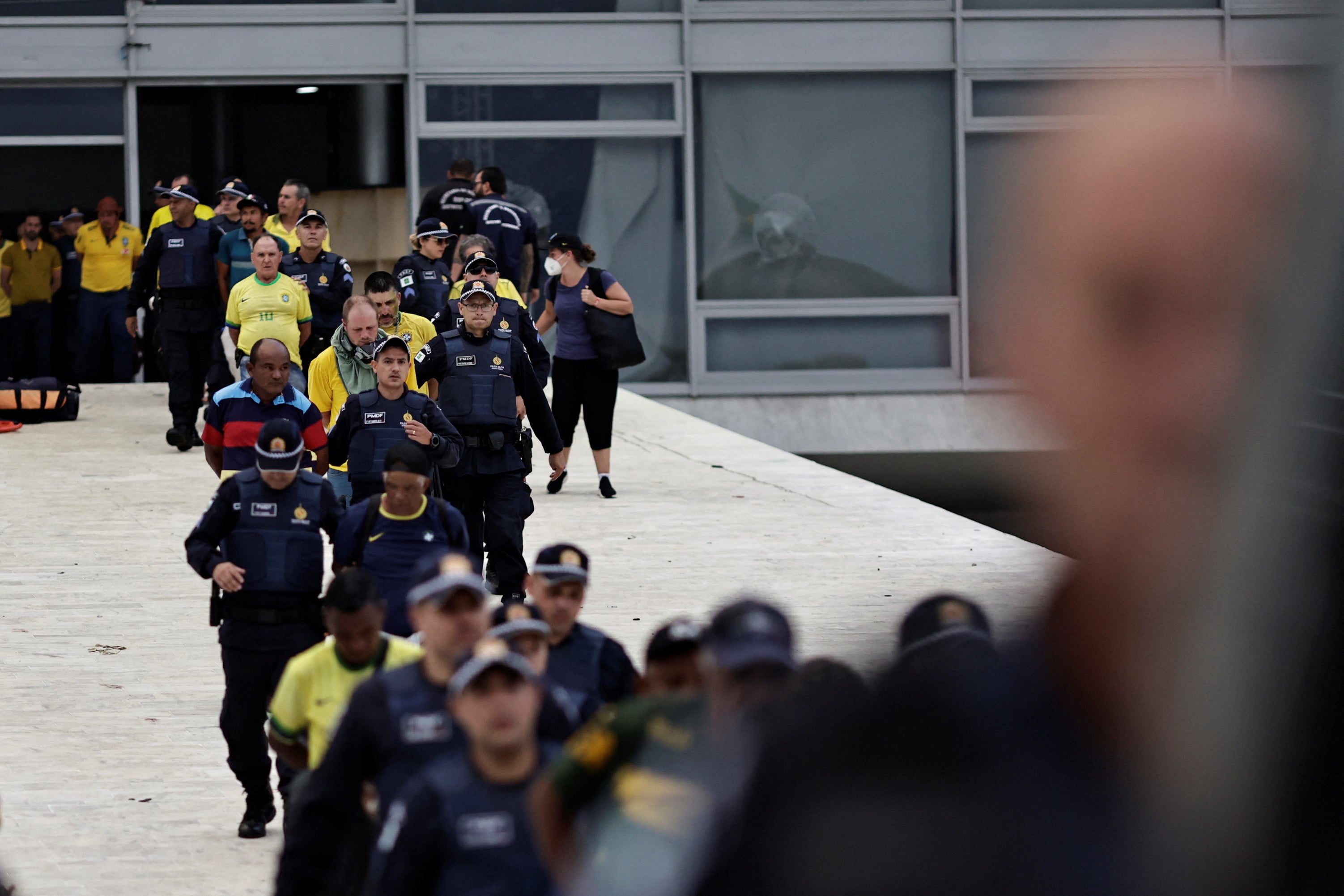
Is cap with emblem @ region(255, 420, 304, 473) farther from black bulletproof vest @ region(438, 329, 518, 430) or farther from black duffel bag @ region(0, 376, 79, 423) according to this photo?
black duffel bag @ region(0, 376, 79, 423)

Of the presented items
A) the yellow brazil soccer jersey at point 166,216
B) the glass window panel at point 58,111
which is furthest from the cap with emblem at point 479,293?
the glass window panel at point 58,111

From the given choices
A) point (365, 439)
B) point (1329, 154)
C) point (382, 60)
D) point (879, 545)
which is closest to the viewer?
point (1329, 154)

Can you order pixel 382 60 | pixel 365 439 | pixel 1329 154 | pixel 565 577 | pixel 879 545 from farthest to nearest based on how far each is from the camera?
pixel 382 60 → pixel 879 545 → pixel 365 439 → pixel 565 577 → pixel 1329 154

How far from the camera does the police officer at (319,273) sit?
43.9ft

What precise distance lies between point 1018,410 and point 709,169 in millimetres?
18810

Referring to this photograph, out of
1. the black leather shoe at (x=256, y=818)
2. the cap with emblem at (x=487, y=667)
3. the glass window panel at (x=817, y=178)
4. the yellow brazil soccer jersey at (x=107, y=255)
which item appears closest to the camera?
the cap with emblem at (x=487, y=667)

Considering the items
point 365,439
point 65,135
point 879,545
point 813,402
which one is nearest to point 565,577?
point 365,439

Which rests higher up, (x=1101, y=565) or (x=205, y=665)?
(x=1101, y=565)

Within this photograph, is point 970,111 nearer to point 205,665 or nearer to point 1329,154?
point 205,665

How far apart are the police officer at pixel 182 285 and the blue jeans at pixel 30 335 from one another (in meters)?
5.90

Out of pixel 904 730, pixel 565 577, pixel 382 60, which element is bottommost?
pixel 565 577

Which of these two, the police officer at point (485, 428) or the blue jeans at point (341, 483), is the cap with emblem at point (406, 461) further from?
the police officer at point (485, 428)

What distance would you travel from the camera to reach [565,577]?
519 centimetres

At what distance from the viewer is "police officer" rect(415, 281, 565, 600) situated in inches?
380
